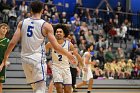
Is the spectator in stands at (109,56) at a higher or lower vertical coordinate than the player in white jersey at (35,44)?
lower

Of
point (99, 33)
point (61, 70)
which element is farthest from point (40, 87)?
point (99, 33)

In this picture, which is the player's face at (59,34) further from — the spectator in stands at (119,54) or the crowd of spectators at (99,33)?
the spectator in stands at (119,54)

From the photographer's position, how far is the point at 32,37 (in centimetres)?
592

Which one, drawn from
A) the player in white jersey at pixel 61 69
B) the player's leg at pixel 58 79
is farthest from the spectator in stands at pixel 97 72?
the player's leg at pixel 58 79

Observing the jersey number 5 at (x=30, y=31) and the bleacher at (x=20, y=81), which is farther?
the bleacher at (x=20, y=81)

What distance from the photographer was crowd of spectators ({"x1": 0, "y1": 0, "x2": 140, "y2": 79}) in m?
16.5

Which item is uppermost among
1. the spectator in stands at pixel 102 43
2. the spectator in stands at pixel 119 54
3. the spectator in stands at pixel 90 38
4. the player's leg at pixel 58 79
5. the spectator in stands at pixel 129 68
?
the player's leg at pixel 58 79

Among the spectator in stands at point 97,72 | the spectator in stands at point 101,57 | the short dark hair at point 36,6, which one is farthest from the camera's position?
the spectator in stands at point 101,57

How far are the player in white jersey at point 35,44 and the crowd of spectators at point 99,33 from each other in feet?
29.2

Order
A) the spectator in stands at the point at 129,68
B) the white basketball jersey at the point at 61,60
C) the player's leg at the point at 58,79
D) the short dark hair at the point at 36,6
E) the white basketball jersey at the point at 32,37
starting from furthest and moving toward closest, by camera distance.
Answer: the spectator in stands at the point at 129,68 < the white basketball jersey at the point at 61,60 < the player's leg at the point at 58,79 < the white basketball jersey at the point at 32,37 < the short dark hair at the point at 36,6

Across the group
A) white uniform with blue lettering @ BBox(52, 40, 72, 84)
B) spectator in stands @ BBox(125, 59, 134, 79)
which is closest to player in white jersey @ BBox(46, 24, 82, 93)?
white uniform with blue lettering @ BBox(52, 40, 72, 84)

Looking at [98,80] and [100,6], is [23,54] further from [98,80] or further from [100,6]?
[100,6]

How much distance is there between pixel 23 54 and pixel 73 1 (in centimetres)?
1738

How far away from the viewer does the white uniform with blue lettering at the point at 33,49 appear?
591cm
